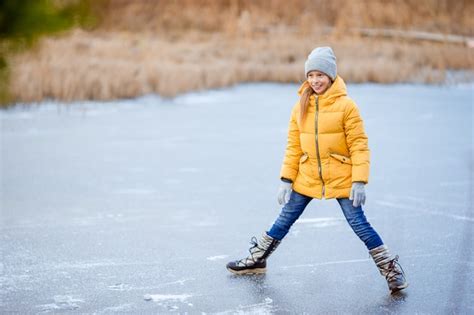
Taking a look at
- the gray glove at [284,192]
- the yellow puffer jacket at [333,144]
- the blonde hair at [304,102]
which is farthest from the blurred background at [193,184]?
the blonde hair at [304,102]

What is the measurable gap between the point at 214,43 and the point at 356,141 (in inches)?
720

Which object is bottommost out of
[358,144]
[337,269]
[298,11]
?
[337,269]

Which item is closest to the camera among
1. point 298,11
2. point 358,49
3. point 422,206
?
point 422,206

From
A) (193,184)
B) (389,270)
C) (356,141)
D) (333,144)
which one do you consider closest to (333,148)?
(333,144)

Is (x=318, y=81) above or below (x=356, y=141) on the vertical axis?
above

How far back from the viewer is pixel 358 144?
150 inches

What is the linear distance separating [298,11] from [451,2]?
636cm

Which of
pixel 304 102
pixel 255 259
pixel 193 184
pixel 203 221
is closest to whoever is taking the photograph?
pixel 304 102

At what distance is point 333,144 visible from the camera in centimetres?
385

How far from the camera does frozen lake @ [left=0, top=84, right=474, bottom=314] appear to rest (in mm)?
3873

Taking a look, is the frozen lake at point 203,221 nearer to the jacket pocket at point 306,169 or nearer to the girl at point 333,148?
the girl at point 333,148


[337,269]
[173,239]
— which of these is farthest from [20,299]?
[337,269]

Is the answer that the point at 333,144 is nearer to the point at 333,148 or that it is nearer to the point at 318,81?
the point at 333,148

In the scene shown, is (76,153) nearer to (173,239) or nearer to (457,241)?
(173,239)
